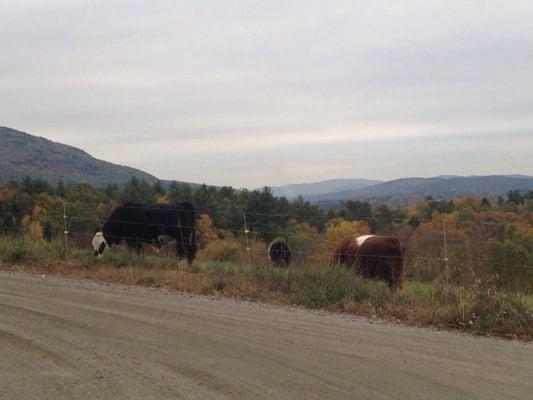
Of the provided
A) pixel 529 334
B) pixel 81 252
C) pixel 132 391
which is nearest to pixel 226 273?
pixel 81 252

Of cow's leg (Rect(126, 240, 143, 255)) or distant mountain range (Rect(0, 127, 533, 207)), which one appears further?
distant mountain range (Rect(0, 127, 533, 207))

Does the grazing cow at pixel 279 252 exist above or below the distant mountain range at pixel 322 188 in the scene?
below

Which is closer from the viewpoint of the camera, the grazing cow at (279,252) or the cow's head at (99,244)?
the cow's head at (99,244)

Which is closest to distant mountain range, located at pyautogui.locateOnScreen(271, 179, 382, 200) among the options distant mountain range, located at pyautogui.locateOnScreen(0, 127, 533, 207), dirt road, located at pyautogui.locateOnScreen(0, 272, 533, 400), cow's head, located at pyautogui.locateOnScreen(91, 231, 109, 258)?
distant mountain range, located at pyautogui.locateOnScreen(0, 127, 533, 207)

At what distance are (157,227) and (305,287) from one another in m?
8.34

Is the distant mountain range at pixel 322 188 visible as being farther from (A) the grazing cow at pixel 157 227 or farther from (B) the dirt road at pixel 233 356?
(B) the dirt road at pixel 233 356

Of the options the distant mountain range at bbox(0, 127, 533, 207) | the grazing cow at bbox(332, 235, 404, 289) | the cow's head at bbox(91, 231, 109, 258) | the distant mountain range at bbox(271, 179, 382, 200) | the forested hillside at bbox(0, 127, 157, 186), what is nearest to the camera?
the grazing cow at bbox(332, 235, 404, 289)

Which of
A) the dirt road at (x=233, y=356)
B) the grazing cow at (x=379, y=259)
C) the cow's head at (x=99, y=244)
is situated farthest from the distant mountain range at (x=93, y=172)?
the dirt road at (x=233, y=356)

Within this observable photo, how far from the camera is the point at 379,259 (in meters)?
14.3

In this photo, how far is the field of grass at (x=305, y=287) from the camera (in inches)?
368

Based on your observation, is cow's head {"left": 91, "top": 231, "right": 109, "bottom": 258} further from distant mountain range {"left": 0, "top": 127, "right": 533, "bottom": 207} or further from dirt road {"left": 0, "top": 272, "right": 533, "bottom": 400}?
distant mountain range {"left": 0, "top": 127, "right": 533, "bottom": 207}

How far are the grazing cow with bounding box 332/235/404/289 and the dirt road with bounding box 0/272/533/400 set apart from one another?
166 inches

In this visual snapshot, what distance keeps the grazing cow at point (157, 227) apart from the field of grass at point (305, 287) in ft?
5.61

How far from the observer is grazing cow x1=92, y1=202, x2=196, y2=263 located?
18.8 metres
